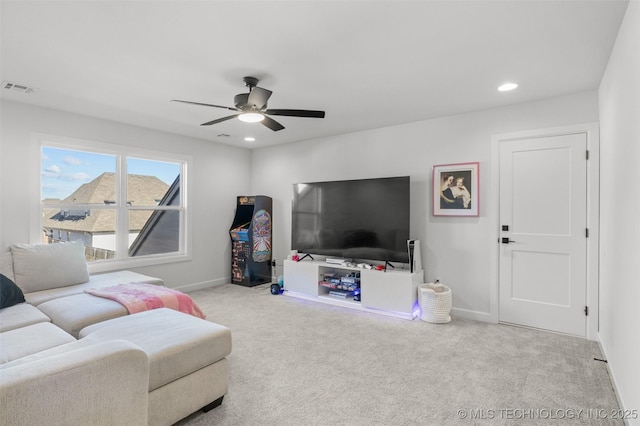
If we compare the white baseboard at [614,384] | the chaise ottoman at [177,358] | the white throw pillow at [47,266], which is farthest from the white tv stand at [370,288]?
the white throw pillow at [47,266]

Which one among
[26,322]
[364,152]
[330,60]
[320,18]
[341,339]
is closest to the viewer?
[320,18]

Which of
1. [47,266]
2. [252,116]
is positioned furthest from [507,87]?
[47,266]

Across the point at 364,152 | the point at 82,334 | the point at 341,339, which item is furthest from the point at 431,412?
the point at 364,152

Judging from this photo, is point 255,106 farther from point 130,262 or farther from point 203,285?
point 203,285

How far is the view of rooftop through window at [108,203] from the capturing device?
150 inches

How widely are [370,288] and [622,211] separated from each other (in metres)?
2.50

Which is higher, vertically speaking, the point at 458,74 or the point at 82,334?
the point at 458,74

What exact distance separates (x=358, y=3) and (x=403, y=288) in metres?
2.91

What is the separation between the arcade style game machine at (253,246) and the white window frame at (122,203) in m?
0.78

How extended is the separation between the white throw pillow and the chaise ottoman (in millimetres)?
1507

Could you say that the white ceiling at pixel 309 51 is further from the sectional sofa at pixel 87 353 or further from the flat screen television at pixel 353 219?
the sectional sofa at pixel 87 353

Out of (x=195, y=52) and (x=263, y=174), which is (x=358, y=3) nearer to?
(x=195, y=52)

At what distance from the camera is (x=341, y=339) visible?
10.2 feet

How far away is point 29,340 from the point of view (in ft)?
6.28
